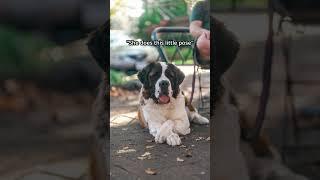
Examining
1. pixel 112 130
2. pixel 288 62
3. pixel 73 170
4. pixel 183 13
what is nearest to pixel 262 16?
pixel 288 62

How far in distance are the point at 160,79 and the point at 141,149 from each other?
2.04 ft

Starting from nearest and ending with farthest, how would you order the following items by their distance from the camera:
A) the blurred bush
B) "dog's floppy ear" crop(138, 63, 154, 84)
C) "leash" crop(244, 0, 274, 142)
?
"dog's floppy ear" crop(138, 63, 154, 84) < the blurred bush < "leash" crop(244, 0, 274, 142)

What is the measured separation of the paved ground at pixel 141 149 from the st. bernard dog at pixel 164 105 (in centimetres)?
5

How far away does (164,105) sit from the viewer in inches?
149

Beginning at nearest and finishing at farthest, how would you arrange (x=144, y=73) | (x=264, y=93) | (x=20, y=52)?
(x=144, y=73) < (x=20, y=52) < (x=264, y=93)

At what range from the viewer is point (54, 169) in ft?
12.9

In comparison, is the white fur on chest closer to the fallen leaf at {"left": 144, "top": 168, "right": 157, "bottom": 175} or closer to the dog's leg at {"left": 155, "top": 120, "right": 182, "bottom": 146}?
the dog's leg at {"left": 155, "top": 120, "right": 182, "bottom": 146}

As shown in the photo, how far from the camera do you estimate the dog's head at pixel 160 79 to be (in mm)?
3715

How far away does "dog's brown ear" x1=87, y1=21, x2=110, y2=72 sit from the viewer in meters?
3.74

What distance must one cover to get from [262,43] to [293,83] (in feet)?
1.54

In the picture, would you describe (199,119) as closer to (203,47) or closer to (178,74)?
(178,74)

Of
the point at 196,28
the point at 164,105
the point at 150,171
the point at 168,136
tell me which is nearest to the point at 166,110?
the point at 164,105

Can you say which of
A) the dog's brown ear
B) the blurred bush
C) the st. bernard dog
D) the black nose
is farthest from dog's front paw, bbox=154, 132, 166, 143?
the blurred bush

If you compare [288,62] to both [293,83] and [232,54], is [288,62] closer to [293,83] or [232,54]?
[293,83]
